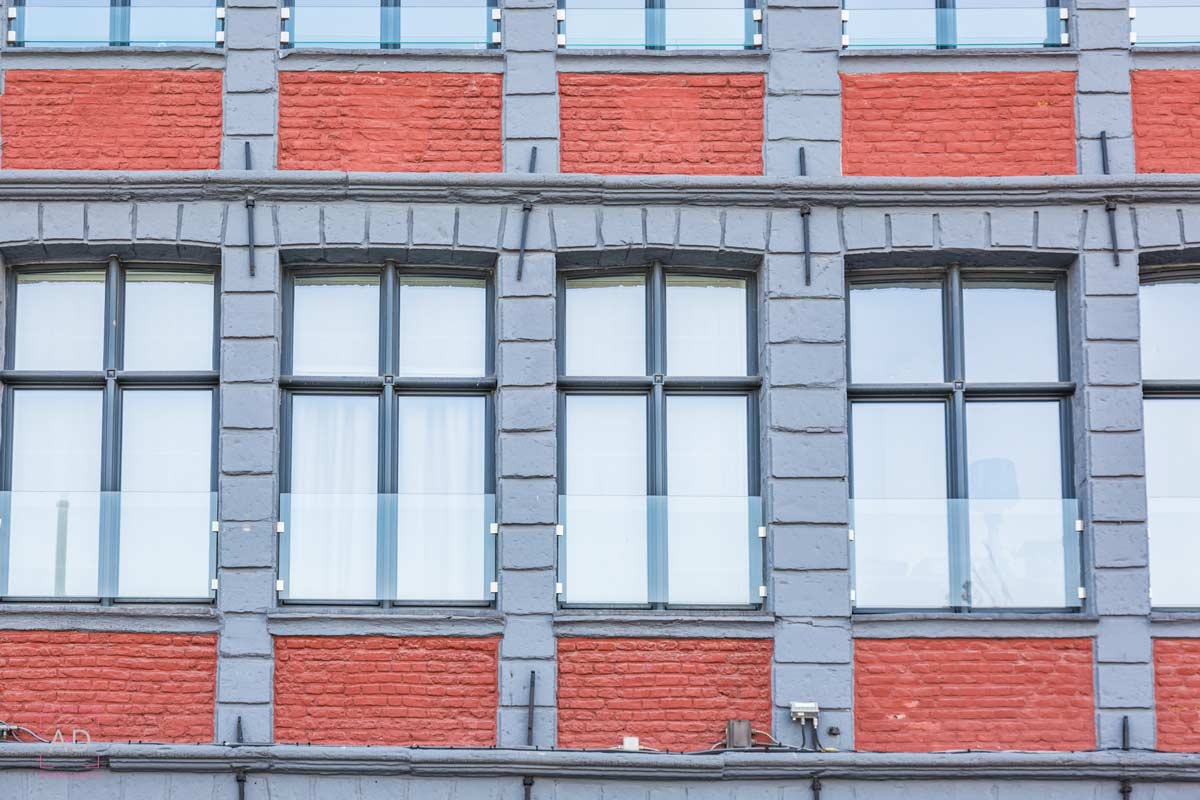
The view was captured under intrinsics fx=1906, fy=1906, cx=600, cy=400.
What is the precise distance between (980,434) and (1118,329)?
102cm

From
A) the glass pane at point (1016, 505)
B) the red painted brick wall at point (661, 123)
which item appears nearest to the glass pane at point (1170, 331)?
the glass pane at point (1016, 505)

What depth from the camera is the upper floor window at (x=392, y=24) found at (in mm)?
11781

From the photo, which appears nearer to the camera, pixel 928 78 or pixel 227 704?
pixel 227 704

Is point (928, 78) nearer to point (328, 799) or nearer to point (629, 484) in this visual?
point (629, 484)

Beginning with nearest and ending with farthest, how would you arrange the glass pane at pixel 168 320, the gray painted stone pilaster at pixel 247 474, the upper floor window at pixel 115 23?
the gray painted stone pilaster at pixel 247 474 < the glass pane at pixel 168 320 < the upper floor window at pixel 115 23

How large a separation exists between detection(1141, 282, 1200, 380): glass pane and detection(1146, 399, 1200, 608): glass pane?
0.20 meters

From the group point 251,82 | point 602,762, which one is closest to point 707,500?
point 602,762

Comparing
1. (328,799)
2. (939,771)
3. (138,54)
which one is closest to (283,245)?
(138,54)

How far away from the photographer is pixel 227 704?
35.9 ft

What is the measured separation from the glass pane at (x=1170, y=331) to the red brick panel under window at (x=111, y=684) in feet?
19.3

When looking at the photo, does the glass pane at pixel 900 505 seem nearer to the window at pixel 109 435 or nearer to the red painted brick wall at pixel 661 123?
the red painted brick wall at pixel 661 123

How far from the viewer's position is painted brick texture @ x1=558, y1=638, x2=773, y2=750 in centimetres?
1098

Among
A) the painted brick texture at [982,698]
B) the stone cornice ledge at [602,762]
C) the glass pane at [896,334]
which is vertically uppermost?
the glass pane at [896,334]

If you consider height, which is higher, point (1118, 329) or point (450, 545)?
point (1118, 329)
